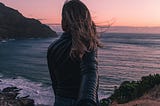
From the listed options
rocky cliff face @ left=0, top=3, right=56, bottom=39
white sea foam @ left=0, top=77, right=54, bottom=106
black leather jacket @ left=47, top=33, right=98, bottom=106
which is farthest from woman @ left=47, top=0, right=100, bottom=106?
rocky cliff face @ left=0, top=3, right=56, bottom=39

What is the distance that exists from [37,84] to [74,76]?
4444 cm

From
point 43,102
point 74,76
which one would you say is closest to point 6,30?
point 43,102

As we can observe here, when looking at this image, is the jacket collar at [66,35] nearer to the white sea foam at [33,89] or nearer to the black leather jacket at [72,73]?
the black leather jacket at [72,73]

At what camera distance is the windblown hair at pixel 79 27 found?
2871 millimetres

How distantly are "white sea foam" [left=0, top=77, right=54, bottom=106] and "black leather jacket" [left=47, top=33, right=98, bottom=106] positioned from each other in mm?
32373

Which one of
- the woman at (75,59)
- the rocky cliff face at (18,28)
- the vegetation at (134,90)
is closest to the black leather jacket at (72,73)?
the woman at (75,59)

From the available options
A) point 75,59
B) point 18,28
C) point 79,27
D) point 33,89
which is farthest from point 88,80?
point 18,28

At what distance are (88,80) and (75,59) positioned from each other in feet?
0.70

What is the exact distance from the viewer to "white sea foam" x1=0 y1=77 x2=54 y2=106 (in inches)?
1473

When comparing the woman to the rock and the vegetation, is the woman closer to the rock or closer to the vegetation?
the vegetation

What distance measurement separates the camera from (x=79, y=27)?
2.91 m

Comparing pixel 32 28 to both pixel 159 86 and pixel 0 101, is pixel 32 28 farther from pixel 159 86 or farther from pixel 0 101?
pixel 159 86

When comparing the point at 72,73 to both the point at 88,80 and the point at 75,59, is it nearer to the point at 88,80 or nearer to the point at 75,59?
the point at 75,59

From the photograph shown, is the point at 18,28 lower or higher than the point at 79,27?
lower
